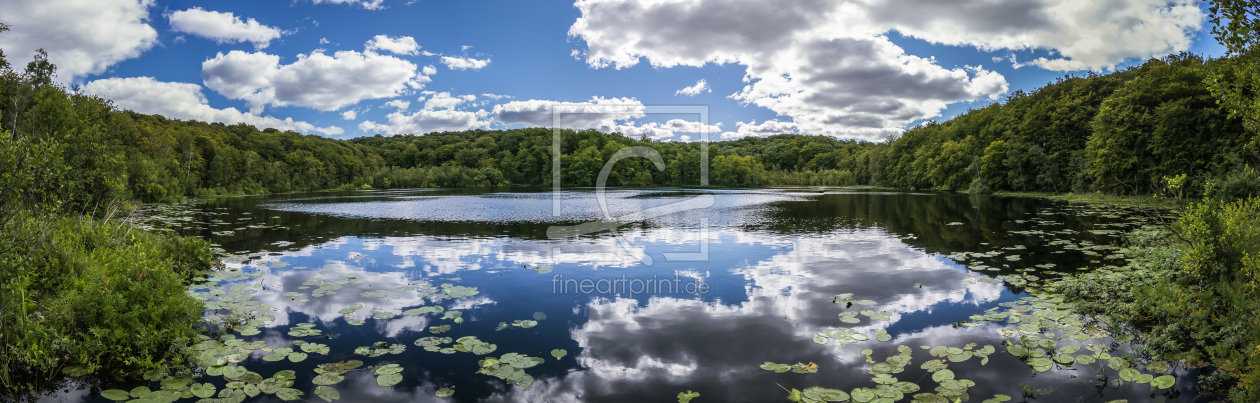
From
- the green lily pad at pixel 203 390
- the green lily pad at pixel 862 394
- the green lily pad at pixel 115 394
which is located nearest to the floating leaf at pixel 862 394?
the green lily pad at pixel 862 394

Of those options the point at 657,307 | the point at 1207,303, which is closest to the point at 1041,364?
the point at 1207,303

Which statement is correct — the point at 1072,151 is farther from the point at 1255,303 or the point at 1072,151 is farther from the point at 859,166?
the point at 859,166

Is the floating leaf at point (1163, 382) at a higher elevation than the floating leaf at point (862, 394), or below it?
higher

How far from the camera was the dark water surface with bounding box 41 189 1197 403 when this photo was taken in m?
5.68

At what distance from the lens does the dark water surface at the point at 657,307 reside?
5684 mm

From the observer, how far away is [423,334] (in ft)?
24.2

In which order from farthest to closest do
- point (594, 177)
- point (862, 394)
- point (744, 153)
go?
1. point (744, 153)
2. point (594, 177)
3. point (862, 394)

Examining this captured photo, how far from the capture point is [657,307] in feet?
30.0

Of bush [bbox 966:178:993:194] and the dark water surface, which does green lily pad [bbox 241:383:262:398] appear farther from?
bush [bbox 966:178:993:194]

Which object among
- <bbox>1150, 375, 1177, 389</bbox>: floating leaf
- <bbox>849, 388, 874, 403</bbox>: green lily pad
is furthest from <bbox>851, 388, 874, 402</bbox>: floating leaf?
<bbox>1150, 375, 1177, 389</bbox>: floating leaf

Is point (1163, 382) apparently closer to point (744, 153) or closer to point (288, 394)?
point (288, 394)

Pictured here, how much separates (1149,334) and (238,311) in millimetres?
13598

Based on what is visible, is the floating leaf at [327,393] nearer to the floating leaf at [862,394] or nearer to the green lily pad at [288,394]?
the green lily pad at [288,394]

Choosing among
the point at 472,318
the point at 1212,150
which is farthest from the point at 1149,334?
the point at 1212,150
